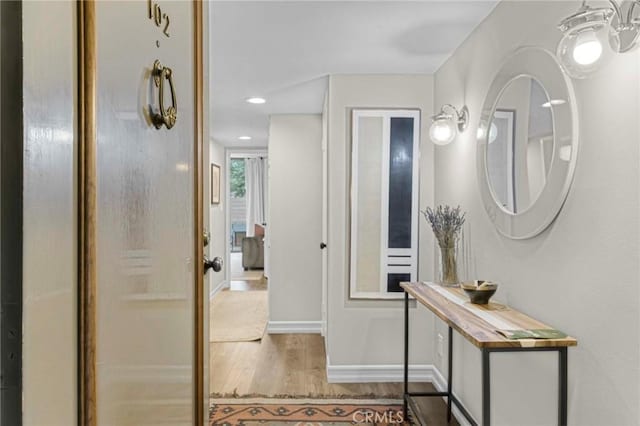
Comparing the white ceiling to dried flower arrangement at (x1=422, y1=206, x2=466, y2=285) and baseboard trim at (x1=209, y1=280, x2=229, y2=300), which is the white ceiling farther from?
baseboard trim at (x1=209, y1=280, x2=229, y2=300)

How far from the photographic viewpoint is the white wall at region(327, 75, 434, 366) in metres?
2.97

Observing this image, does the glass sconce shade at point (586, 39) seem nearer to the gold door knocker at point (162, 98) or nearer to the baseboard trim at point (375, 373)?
the gold door knocker at point (162, 98)

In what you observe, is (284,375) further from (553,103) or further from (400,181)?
(553,103)

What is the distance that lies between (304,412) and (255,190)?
746cm

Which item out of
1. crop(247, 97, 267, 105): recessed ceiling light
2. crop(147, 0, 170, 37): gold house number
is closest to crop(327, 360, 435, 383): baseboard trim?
crop(247, 97, 267, 105): recessed ceiling light

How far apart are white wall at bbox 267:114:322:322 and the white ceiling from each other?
2.71 feet

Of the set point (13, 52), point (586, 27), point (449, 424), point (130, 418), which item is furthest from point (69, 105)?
point (449, 424)

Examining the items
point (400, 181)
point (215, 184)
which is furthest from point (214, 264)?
point (215, 184)

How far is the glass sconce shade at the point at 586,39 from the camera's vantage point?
112 centimetres

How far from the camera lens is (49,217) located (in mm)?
473

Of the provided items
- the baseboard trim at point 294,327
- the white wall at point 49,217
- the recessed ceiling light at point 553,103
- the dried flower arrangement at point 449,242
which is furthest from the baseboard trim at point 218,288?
the white wall at point 49,217

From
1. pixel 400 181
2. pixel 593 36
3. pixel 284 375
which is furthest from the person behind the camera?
pixel 284 375

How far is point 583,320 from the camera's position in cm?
135

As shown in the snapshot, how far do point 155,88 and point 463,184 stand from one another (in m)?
1.96
